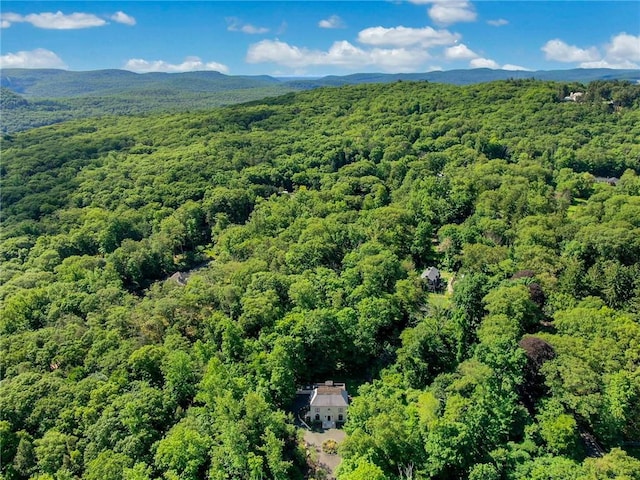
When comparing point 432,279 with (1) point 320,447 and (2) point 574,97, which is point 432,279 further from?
(2) point 574,97

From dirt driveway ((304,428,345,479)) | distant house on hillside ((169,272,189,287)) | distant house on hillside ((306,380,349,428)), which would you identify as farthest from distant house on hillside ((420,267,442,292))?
distant house on hillside ((169,272,189,287))

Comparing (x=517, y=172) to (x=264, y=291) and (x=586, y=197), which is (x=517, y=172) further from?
(x=264, y=291)

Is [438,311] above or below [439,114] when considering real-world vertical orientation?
below

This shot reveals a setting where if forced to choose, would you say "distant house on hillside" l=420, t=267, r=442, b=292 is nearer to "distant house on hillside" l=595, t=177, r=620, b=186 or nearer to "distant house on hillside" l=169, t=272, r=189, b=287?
"distant house on hillside" l=169, t=272, r=189, b=287

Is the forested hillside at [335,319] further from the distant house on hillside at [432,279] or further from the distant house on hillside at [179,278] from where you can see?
the distant house on hillside at [179,278]

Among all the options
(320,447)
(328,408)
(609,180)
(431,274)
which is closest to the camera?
(320,447)

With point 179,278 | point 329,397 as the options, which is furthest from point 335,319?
point 179,278

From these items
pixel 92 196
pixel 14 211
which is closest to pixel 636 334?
pixel 92 196
